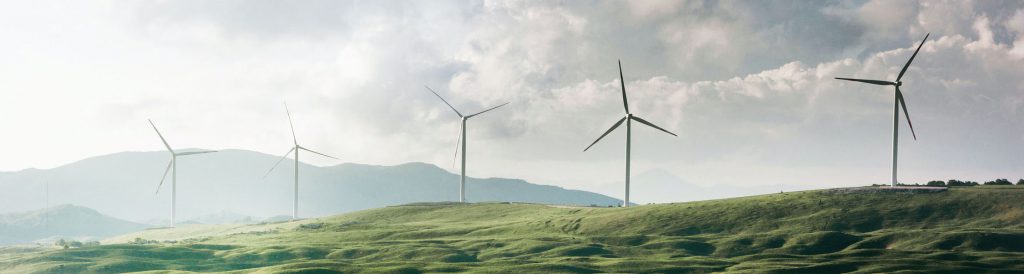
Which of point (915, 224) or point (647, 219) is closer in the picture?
point (915, 224)

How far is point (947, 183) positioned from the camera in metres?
155

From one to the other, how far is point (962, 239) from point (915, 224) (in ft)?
49.8

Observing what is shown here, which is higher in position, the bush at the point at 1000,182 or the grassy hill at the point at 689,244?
the bush at the point at 1000,182

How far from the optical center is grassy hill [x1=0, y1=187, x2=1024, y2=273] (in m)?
95.8

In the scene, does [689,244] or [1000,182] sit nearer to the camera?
[689,244]

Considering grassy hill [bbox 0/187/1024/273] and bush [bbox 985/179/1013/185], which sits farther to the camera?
bush [bbox 985/179/1013/185]

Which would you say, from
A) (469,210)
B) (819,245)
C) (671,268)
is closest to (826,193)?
(819,245)

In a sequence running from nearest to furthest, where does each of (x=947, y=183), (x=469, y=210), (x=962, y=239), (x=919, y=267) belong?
(x=919, y=267) < (x=962, y=239) < (x=947, y=183) < (x=469, y=210)

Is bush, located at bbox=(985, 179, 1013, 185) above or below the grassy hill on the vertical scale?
above

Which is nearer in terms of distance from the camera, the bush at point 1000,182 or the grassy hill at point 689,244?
Answer: the grassy hill at point 689,244

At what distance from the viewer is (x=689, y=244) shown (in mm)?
118750

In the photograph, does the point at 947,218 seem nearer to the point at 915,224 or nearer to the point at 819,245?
the point at 915,224

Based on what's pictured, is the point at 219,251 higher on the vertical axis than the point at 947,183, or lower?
lower

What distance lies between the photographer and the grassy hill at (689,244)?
314ft
